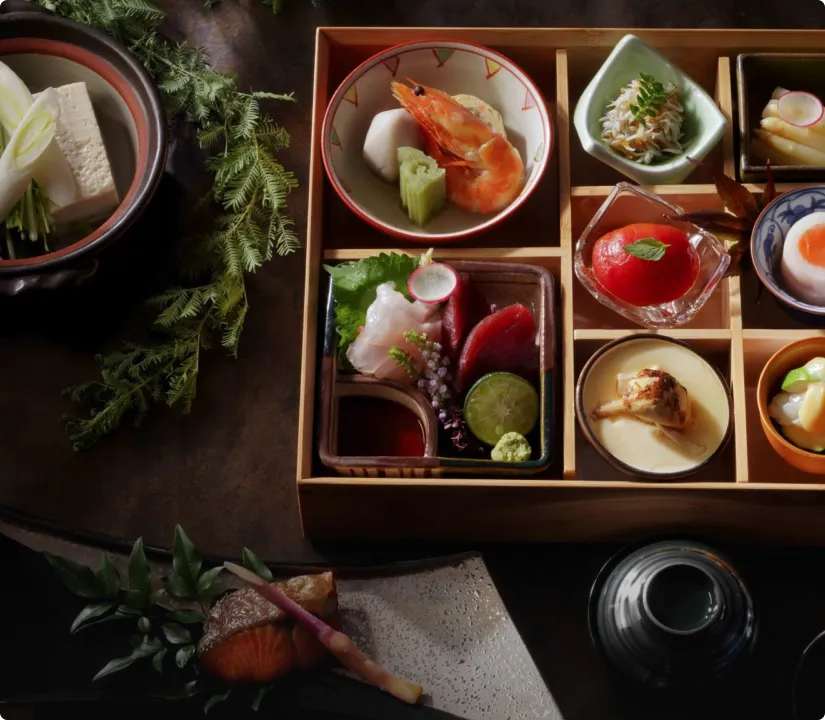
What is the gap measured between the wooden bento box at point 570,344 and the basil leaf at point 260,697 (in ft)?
0.88

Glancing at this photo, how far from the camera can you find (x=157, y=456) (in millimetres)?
1884

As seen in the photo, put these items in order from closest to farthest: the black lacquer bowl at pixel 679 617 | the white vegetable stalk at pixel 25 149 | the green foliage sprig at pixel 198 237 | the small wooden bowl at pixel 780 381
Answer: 1. the black lacquer bowl at pixel 679 617
2. the small wooden bowl at pixel 780 381
3. the white vegetable stalk at pixel 25 149
4. the green foliage sprig at pixel 198 237

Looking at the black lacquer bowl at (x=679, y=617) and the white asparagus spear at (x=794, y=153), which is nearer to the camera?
the black lacquer bowl at (x=679, y=617)

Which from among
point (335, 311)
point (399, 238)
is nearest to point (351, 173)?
point (399, 238)

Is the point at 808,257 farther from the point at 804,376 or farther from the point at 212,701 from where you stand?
the point at 212,701

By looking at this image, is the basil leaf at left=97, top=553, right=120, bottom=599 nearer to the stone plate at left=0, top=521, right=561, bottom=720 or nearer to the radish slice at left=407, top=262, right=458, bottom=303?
the stone plate at left=0, top=521, right=561, bottom=720

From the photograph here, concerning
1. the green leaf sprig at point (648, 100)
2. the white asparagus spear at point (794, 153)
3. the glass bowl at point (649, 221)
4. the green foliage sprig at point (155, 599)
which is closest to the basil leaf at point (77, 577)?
the green foliage sprig at point (155, 599)

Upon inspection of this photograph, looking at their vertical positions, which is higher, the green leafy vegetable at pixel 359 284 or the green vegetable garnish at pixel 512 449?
the green leafy vegetable at pixel 359 284

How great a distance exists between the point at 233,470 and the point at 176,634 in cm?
31

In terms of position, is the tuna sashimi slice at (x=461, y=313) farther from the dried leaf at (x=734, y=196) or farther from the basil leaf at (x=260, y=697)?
the basil leaf at (x=260, y=697)

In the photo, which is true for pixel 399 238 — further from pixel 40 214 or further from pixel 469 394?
pixel 40 214

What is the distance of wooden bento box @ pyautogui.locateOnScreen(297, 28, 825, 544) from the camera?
165 centimetres

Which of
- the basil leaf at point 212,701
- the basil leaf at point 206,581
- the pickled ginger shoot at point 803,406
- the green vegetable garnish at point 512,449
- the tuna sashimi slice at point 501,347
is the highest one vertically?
the tuna sashimi slice at point 501,347

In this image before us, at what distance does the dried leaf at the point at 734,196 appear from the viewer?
5.72 feet
